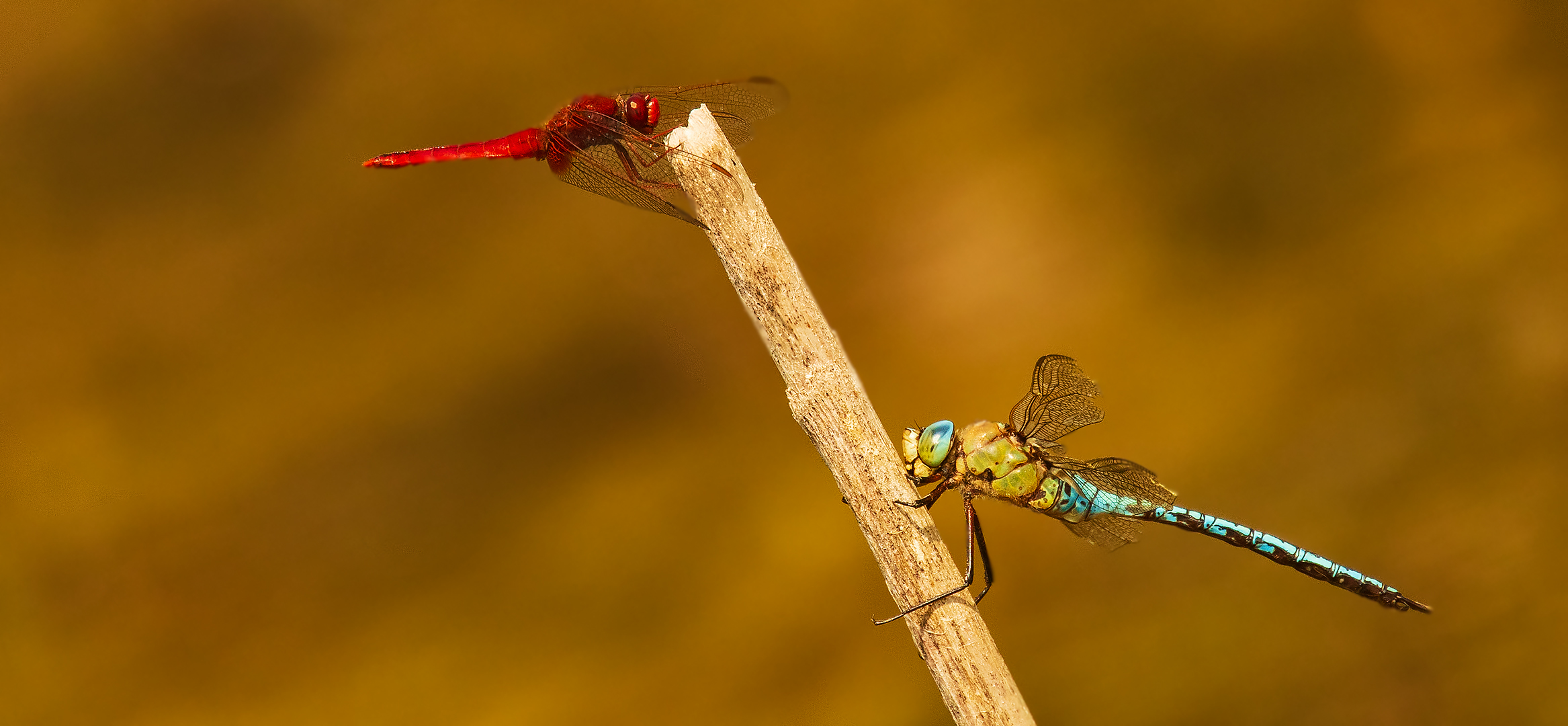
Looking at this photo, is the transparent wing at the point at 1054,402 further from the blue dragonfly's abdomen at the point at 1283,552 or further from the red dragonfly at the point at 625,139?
the red dragonfly at the point at 625,139

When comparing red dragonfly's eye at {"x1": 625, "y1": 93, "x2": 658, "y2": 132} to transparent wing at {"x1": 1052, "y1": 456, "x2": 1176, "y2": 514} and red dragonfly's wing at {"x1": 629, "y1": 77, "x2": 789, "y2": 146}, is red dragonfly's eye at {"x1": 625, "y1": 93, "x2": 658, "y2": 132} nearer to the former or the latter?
red dragonfly's wing at {"x1": 629, "y1": 77, "x2": 789, "y2": 146}

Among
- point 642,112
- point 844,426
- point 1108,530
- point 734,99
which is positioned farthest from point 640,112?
point 1108,530

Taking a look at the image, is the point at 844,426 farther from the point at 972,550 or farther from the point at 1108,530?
the point at 1108,530

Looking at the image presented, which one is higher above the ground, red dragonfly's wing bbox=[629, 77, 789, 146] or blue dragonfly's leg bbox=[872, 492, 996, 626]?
red dragonfly's wing bbox=[629, 77, 789, 146]

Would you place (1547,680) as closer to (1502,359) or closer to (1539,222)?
(1502,359)

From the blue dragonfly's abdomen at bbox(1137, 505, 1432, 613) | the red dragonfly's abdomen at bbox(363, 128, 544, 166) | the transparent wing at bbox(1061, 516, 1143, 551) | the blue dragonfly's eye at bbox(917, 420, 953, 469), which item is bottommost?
the blue dragonfly's abdomen at bbox(1137, 505, 1432, 613)

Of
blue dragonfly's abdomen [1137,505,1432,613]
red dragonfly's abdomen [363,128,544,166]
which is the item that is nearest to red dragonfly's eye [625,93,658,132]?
red dragonfly's abdomen [363,128,544,166]
